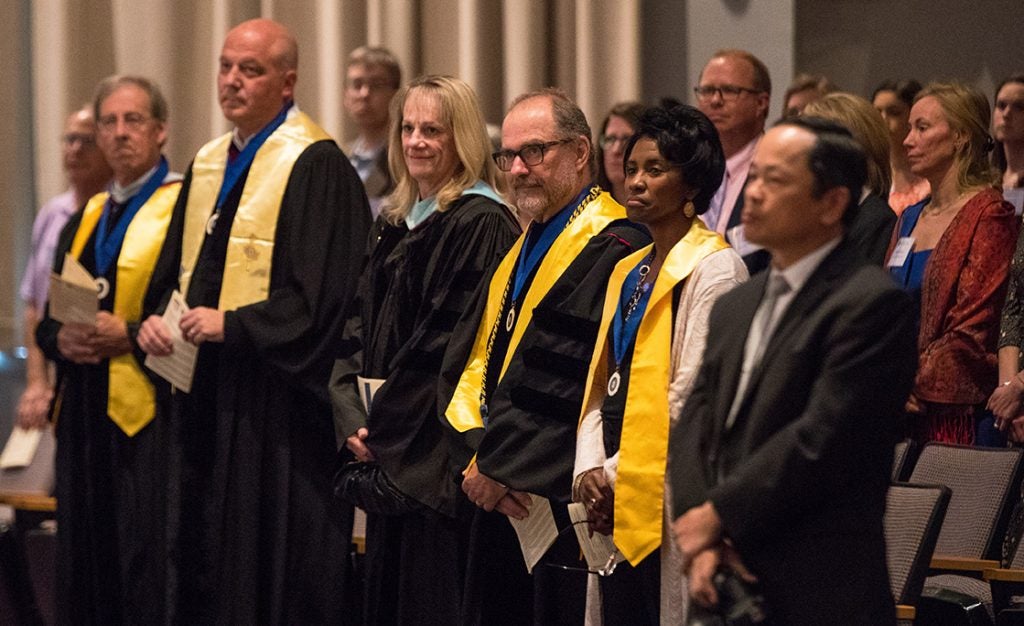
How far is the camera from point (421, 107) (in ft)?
16.5

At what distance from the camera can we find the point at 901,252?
5422 millimetres

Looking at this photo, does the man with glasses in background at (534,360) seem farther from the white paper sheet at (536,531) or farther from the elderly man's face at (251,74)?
the elderly man's face at (251,74)

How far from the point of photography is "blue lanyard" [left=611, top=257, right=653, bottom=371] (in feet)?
12.8

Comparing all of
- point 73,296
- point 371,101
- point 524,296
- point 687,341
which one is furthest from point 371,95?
point 687,341

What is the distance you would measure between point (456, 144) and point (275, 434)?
48.6 inches

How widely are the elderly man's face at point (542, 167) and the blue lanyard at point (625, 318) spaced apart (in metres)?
Answer: 0.59

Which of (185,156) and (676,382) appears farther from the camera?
(185,156)

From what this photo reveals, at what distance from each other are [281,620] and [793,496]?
2.89 meters

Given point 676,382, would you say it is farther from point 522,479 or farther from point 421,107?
point 421,107

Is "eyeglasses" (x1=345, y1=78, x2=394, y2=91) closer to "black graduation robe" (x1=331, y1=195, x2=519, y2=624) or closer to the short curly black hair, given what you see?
"black graduation robe" (x1=331, y1=195, x2=519, y2=624)

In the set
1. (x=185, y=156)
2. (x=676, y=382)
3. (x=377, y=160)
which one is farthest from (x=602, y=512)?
(x=185, y=156)

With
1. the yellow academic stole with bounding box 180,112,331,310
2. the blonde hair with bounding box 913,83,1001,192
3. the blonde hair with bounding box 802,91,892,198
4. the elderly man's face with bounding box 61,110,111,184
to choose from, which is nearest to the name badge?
the blonde hair with bounding box 913,83,1001,192

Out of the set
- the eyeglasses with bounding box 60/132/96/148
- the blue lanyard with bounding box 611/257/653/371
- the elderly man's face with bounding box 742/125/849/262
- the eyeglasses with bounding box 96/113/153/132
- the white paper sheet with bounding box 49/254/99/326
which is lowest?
the white paper sheet with bounding box 49/254/99/326

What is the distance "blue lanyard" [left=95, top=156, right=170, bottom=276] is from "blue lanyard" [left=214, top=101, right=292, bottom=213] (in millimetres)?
543
